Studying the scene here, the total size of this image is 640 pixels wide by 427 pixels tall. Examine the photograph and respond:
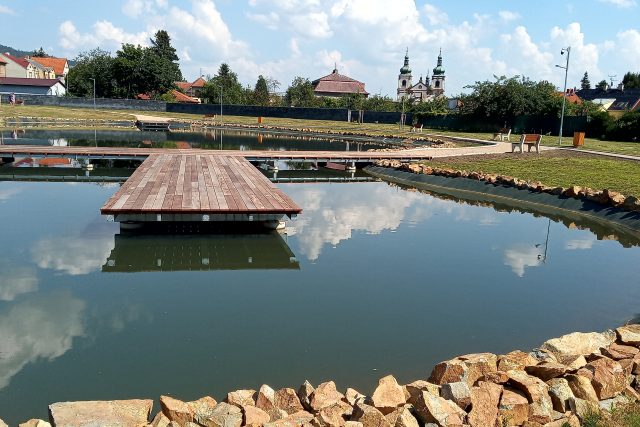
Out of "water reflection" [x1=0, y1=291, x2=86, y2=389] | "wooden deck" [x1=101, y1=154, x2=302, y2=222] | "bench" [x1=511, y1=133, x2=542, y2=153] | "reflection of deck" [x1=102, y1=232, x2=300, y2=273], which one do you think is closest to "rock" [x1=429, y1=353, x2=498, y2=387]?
"water reflection" [x1=0, y1=291, x2=86, y2=389]

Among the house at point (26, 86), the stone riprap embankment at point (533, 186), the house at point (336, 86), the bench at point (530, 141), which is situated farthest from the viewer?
the house at point (336, 86)

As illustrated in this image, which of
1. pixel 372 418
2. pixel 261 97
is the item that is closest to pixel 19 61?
pixel 261 97

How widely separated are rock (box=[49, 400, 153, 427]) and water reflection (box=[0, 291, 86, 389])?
1.49 m

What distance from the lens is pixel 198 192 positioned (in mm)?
13859

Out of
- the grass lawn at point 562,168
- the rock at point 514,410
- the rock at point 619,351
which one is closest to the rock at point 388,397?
the rock at point 514,410

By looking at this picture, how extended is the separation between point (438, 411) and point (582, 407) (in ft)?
4.56

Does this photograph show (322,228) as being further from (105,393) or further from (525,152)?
(525,152)

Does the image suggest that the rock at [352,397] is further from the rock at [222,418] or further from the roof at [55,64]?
the roof at [55,64]

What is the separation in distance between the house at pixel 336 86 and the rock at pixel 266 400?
3549 inches

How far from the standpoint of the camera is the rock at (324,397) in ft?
16.7

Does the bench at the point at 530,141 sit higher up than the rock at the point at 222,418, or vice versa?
the bench at the point at 530,141

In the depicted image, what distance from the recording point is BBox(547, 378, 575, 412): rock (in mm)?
4996

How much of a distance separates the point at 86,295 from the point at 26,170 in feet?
53.1

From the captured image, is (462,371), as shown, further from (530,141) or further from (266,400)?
(530,141)
